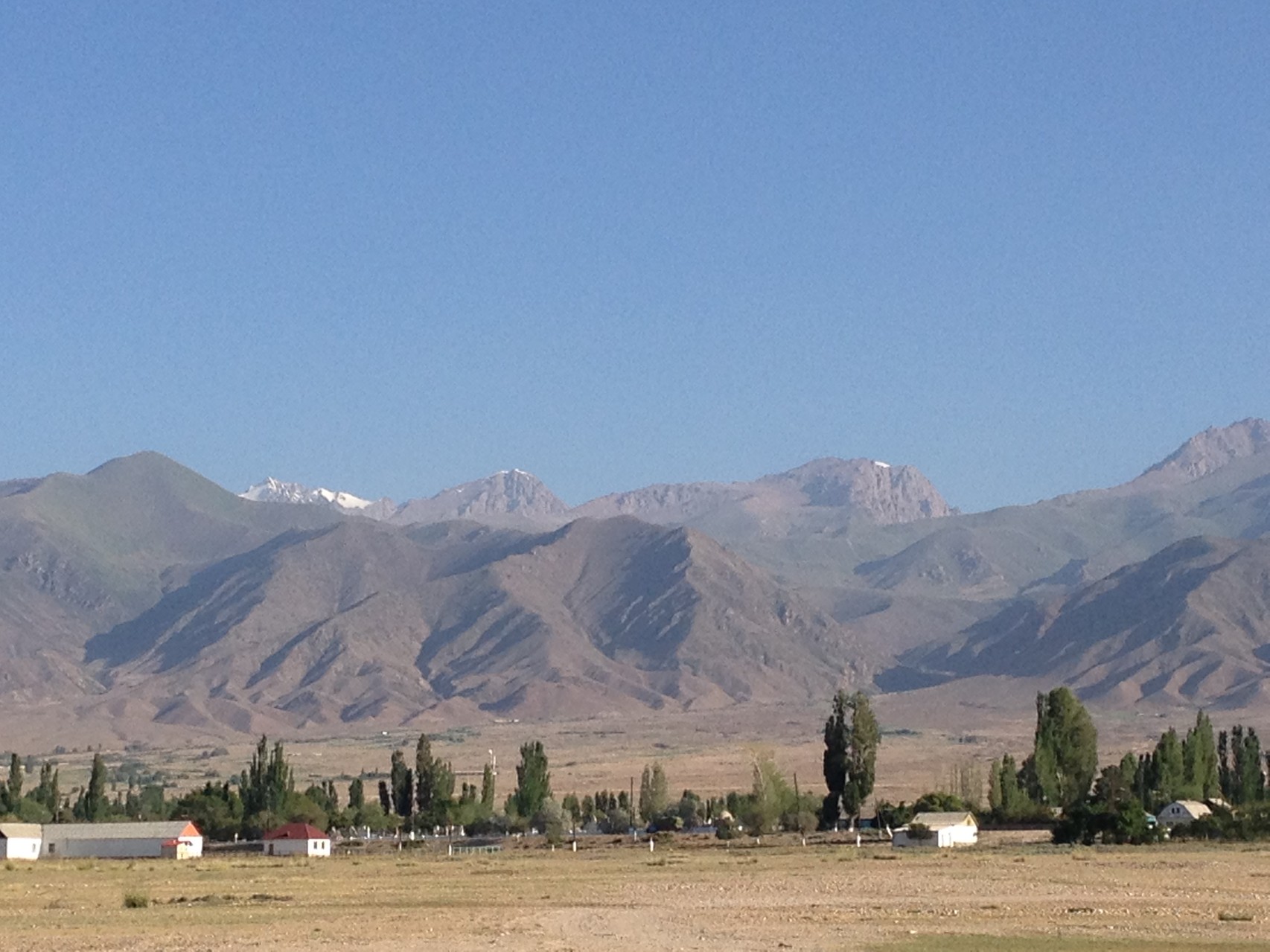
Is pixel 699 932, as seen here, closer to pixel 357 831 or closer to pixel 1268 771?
pixel 357 831

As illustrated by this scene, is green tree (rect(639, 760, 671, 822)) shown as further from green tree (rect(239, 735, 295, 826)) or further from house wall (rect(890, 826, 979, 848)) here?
house wall (rect(890, 826, 979, 848))

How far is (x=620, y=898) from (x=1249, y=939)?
74.4ft

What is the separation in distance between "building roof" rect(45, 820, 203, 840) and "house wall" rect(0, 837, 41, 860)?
2316 mm

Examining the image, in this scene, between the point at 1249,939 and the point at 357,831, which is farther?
the point at 357,831

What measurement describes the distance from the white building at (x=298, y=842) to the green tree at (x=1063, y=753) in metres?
41.0

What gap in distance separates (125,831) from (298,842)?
1061 cm

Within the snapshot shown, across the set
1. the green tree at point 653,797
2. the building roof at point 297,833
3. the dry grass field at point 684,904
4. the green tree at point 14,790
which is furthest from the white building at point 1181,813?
the green tree at point 14,790

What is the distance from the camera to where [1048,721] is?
125875 millimetres

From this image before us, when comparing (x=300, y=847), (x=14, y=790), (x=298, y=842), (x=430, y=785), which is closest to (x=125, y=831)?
(x=298, y=842)

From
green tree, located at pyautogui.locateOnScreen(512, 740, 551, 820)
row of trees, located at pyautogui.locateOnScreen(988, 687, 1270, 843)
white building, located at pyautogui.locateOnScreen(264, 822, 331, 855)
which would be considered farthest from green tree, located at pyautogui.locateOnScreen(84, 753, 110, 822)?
row of trees, located at pyautogui.locateOnScreen(988, 687, 1270, 843)

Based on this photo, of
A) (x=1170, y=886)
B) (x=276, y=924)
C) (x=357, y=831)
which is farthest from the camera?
(x=357, y=831)

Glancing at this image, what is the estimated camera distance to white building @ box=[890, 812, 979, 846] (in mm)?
100375

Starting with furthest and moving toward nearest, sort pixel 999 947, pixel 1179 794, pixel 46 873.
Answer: pixel 1179 794, pixel 46 873, pixel 999 947

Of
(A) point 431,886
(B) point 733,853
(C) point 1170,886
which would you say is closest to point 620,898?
(A) point 431,886
